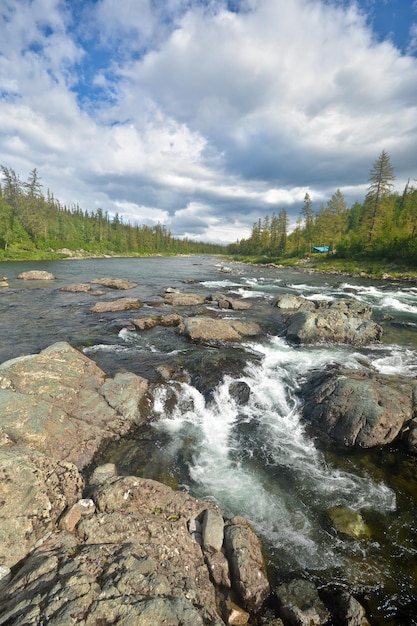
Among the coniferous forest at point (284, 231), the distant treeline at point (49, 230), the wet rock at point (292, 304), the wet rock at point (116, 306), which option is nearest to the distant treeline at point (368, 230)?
the coniferous forest at point (284, 231)

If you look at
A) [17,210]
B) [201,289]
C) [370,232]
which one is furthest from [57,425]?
[17,210]

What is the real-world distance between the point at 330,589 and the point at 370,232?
75443mm

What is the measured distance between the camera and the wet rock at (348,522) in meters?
6.84

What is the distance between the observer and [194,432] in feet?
34.5

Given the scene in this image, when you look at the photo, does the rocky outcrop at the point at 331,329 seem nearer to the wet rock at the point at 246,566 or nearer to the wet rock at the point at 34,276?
the wet rock at the point at 246,566

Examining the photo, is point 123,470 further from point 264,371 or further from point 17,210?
point 17,210

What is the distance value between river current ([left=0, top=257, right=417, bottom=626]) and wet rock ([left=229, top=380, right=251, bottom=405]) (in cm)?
24

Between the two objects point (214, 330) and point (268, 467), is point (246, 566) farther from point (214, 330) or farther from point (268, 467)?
point (214, 330)

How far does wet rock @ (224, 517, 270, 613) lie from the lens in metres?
5.41

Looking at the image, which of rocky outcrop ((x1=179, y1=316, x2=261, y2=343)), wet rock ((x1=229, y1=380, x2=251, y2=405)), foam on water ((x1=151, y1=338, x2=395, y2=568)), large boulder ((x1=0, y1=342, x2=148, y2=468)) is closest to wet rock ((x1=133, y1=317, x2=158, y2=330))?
rocky outcrop ((x1=179, y1=316, x2=261, y2=343))

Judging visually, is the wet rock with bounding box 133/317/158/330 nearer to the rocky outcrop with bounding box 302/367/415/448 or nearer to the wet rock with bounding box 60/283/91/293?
the rocky outcrop with bounding box 302/367/415/448

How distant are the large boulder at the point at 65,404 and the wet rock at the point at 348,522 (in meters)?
6.73

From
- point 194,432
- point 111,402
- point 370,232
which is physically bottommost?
point 194,432

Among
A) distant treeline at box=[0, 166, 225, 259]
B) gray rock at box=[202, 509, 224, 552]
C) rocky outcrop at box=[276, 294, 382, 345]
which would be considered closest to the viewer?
gray rock at box=[202, 509, 224, 552]
